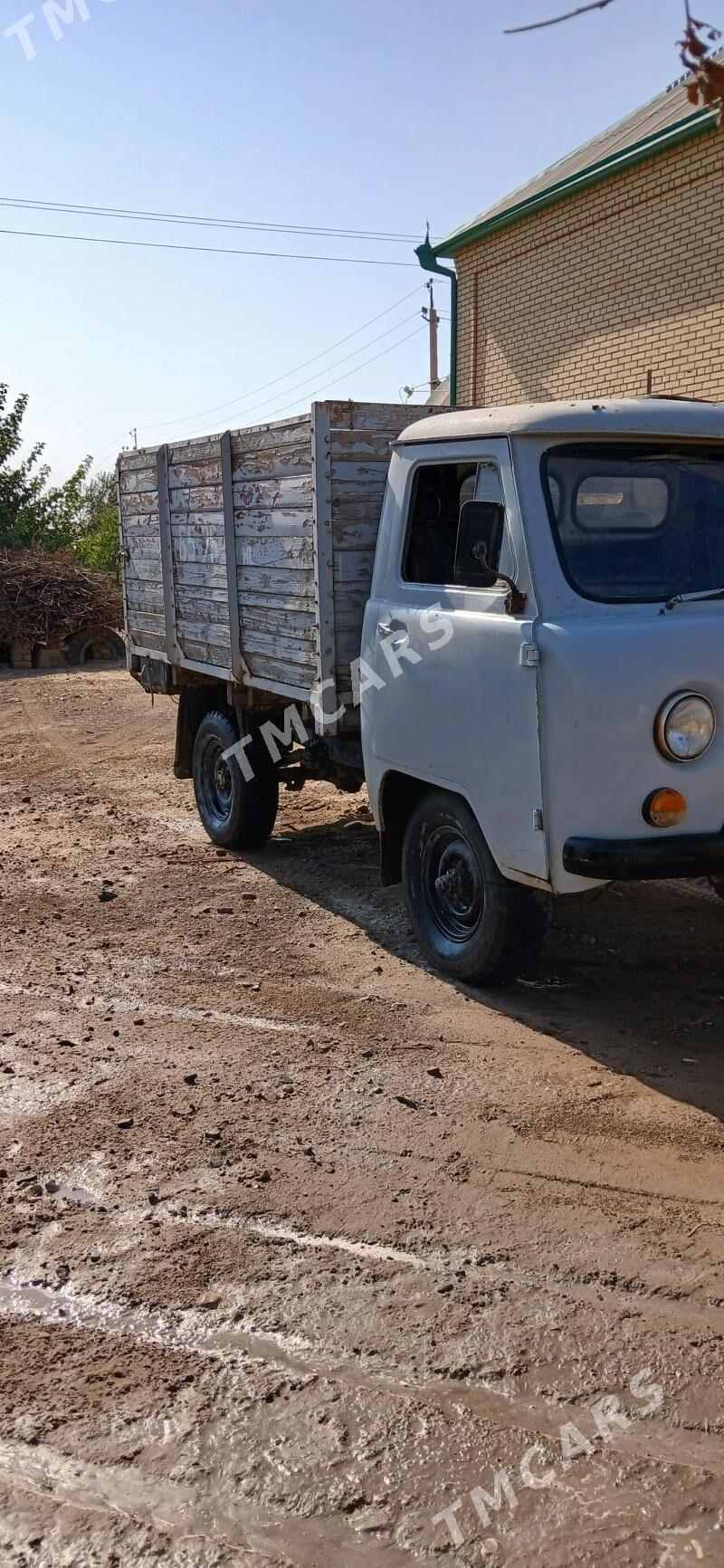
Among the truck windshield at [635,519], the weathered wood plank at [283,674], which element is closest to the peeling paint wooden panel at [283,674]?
the weathered wood plank at [283,674]

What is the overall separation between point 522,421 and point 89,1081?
9.59 feet

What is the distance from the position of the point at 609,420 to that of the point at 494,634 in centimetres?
89

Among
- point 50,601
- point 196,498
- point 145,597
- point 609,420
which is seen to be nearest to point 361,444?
point 609,420

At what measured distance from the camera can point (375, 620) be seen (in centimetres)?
549

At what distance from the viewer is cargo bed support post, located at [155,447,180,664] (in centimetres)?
771

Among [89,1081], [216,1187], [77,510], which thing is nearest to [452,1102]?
[216,1187]

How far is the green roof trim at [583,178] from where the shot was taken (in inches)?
403

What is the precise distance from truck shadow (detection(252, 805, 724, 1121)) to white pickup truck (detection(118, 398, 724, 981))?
12.2 inches

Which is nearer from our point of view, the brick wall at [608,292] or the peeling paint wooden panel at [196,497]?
the peeling paint wooden panel at [196,497]

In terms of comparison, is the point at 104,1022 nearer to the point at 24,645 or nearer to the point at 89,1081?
the point at 89,1081

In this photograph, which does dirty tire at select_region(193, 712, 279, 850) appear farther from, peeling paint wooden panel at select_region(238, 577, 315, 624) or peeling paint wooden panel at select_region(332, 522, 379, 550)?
peeling paint wooden panel at select_region(332, 522, 379, 550)

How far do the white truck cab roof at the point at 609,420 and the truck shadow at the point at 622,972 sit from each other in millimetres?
1928

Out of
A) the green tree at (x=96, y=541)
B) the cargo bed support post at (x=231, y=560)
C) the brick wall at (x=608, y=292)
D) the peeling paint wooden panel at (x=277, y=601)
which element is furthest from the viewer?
the green tree at (x=96, y=541)

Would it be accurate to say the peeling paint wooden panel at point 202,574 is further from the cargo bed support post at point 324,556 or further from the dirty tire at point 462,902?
the dirty tire at point 462,902
